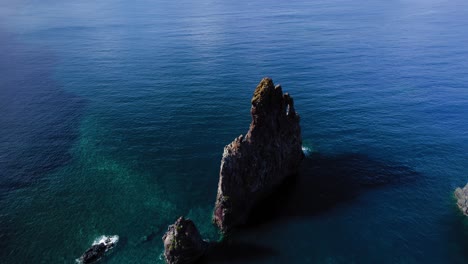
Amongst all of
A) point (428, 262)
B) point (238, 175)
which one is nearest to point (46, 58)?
point (238, 175)

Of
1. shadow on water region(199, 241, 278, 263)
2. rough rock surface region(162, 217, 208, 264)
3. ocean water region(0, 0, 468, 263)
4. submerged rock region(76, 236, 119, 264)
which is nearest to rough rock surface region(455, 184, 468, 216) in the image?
ocean water region(0, 0, 468, 263)

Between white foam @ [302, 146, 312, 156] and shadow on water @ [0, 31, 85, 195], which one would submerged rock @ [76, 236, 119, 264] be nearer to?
shadow on water @ [0, 31, 85, 195]

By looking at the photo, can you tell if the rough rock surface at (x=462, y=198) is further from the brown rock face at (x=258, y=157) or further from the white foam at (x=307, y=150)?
the brown rock face at (x=258, y=157)

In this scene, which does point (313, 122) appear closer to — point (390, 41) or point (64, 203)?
point (64, 203)

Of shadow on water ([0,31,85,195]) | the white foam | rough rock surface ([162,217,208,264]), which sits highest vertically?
shadow on water ([0,31,85,195])

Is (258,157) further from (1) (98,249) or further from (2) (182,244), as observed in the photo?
(1) (98,249)

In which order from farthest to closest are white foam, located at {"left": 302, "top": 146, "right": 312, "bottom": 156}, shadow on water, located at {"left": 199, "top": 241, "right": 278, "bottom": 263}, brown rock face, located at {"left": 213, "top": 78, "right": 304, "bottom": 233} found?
white foam, located at {"left": 302, "top": 146, "right": 312, "bottom": 156} < brown rock face, located at {"left": 213, "top": 78, "right": 304, "bottom": 233} < shadow on water, located at {"left": 199, "top": 241, "right": 278, "bottom": 263}

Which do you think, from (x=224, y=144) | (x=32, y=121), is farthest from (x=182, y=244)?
(x=32, y=121)
